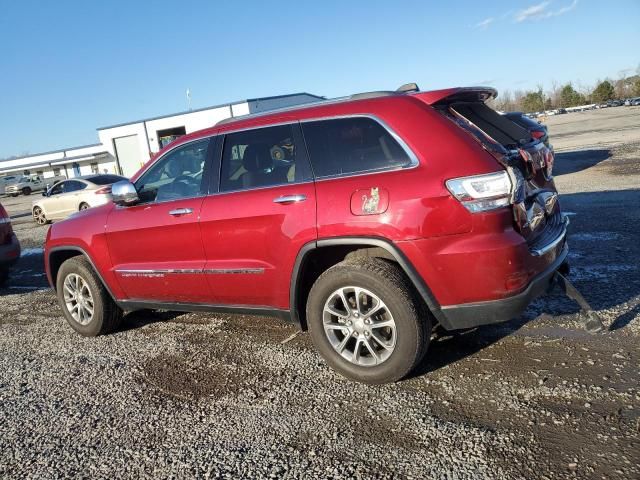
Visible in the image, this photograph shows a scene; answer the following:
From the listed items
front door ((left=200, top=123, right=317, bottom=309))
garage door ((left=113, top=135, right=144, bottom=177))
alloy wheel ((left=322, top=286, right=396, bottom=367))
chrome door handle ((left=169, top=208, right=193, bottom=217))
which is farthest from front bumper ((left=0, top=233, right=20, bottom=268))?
garage door ((left=113, top=135, right=144, bottom=177))

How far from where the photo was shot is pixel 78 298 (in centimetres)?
517

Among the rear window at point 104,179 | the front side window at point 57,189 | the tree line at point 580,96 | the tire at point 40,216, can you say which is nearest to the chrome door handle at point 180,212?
the rear window at point 104,179

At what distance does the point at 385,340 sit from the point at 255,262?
113 cm

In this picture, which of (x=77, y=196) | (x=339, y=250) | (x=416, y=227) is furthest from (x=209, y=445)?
(x=77, y=196)

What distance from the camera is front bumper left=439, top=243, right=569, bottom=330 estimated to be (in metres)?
3.08

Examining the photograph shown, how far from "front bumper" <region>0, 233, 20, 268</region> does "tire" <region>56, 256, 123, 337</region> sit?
302 centimetres

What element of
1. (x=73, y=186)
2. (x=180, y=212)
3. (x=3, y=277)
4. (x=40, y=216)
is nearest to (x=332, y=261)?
(x=180, y=212)

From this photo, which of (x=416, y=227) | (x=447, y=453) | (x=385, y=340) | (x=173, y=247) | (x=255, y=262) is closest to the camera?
(x=447, y=453)

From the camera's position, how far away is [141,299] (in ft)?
15.5

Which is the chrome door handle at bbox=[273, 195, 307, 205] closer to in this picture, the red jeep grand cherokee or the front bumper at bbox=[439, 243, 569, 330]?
the red jeep grand cherokee

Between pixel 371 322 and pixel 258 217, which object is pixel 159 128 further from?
pixel 371 322

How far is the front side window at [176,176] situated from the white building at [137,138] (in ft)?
96.0

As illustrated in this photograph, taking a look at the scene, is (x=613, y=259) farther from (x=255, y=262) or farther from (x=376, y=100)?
(x=255, y=262)

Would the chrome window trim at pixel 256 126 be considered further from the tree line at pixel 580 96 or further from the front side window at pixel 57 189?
the tree line at pixel 580 96
